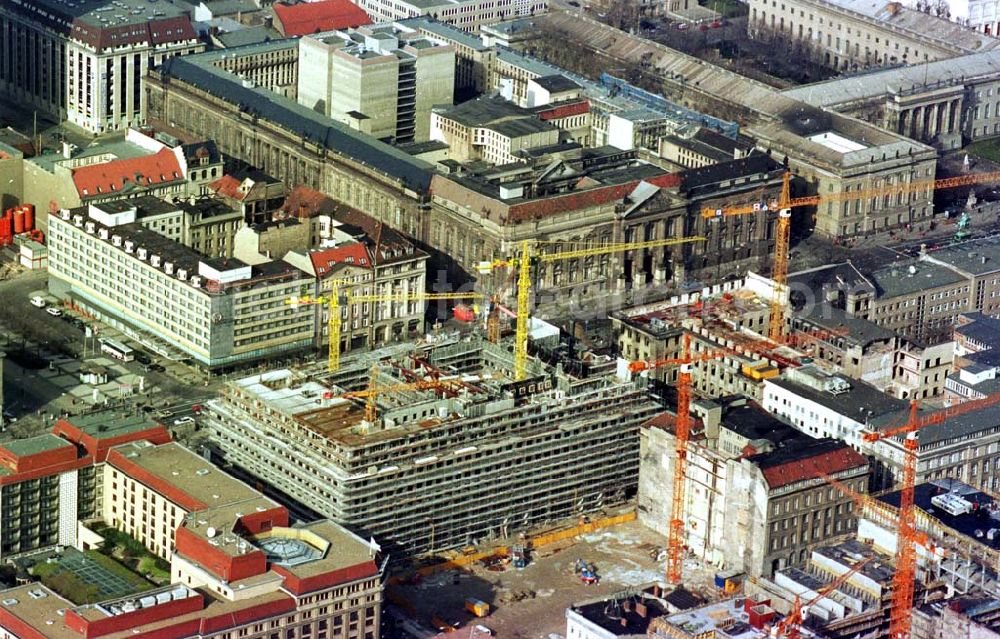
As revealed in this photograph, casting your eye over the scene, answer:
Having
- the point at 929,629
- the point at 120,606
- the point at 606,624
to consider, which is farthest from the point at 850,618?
the point at 120,606

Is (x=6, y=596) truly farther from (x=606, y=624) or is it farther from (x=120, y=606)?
(x=606, y=624)

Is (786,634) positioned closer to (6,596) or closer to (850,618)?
(850,618)

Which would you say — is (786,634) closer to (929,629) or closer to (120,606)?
(929,629)

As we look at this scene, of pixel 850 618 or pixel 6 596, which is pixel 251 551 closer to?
pixel 6 596

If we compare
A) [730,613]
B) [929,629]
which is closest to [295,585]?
[730,613]

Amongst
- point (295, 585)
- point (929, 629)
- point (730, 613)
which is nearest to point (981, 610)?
point (929, 629)
